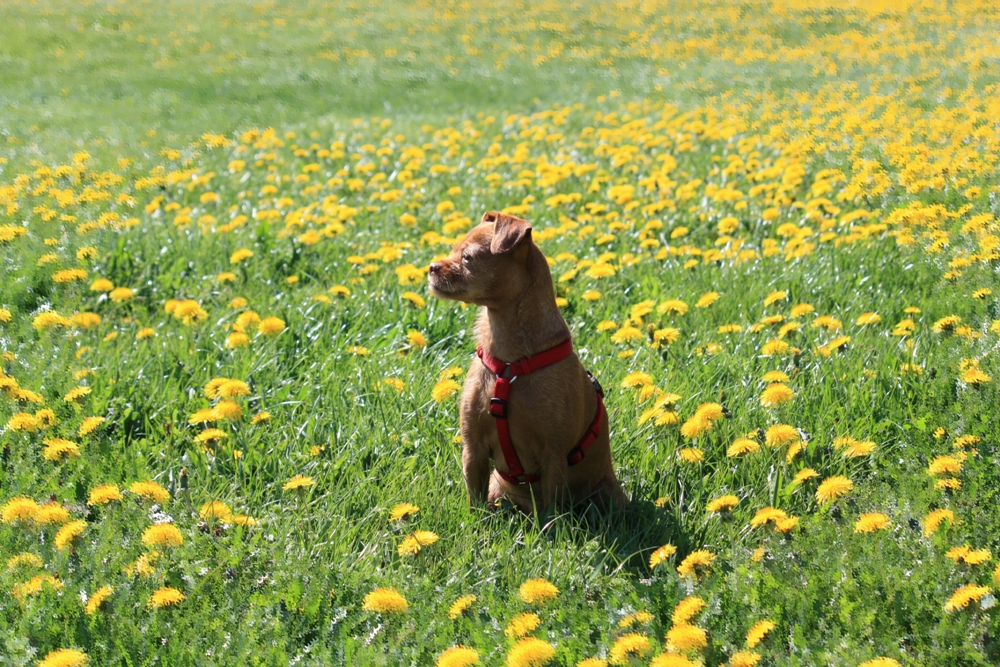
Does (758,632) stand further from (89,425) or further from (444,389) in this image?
(89,425)

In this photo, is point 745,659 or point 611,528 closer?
point 745,659

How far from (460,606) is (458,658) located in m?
0.30

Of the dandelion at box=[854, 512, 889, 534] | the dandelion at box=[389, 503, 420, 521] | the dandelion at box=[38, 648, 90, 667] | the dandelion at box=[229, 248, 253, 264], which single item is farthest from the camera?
the dandelion at box=[229, 248, 253, 264]

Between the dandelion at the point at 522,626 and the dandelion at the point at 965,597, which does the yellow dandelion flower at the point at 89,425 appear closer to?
the dandelion at the point at 522,626

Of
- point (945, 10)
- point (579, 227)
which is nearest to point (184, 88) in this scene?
point (579, 227)

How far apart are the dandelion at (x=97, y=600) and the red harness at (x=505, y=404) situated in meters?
1.29

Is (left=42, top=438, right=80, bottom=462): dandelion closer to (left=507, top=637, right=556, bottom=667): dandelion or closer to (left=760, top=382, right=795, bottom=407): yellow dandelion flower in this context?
(left=507, top=637, right=556, bottom=667): dandelion

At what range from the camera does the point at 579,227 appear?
6.42 m

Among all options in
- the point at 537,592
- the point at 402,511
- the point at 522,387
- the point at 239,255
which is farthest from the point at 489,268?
the point at 239,255

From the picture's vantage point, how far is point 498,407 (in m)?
3.07

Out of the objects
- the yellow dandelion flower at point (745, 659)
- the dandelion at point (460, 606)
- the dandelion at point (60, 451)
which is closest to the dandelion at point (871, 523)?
the yellow dandelion flower at point (745, 659)

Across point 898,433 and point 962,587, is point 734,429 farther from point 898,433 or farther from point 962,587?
point 962,587

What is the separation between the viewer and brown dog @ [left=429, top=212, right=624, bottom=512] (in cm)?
310

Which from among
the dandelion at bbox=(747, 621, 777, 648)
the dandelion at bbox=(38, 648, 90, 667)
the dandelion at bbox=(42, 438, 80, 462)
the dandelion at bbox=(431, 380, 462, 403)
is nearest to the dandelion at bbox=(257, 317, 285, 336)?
the dandelion at bbox=(431, 380, 462, 403)
